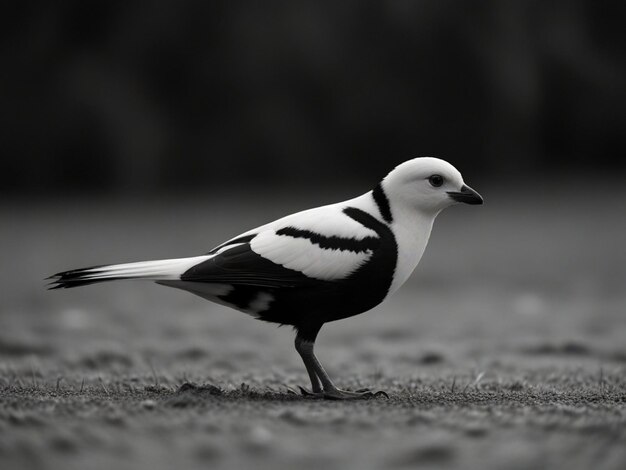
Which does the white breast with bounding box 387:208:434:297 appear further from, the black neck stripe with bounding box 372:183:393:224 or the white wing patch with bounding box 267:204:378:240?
the white wing patch with bounding box 267:204:378:240

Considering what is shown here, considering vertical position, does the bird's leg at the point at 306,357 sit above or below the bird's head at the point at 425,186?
below

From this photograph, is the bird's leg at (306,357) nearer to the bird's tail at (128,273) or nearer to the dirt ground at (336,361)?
the dirt ground at (336,361)

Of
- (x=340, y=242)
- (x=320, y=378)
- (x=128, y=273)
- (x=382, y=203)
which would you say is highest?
(x=382, y=203)

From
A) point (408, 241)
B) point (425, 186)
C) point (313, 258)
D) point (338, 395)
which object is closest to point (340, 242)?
point (313, 258)

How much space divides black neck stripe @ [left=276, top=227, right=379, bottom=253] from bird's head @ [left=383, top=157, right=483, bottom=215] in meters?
0.29

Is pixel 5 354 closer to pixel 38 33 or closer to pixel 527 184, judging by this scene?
pixel 38 33

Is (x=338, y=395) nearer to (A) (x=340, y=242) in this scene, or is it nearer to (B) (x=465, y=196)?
(A) (x=340, y=242)

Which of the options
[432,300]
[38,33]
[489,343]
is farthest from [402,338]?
[38,33]

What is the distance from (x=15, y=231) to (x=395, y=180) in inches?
428

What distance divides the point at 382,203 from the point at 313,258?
49 centimetres

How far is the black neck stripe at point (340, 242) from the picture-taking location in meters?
4.04

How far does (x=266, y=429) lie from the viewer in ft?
10.3

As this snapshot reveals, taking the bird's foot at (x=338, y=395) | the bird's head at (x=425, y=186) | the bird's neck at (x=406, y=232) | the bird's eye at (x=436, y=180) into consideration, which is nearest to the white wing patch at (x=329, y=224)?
the bird's neck at (x=406, y=232)

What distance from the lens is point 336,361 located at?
6137mm
